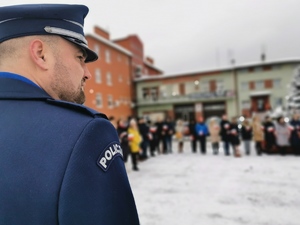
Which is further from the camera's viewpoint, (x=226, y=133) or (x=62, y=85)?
(x=226, y=133)

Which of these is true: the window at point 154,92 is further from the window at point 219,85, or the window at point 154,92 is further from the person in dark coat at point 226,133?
the person in dark coat at point 226,133

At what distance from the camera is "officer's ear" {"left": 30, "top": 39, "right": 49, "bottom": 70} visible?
3.08ft

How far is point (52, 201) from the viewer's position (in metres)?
0.72

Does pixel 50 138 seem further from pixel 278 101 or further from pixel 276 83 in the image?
pixel 276 83

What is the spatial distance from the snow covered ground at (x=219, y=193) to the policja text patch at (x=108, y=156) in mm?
3546

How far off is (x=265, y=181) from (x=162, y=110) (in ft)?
97.5

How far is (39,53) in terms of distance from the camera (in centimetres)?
95

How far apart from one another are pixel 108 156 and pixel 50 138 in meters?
0.19

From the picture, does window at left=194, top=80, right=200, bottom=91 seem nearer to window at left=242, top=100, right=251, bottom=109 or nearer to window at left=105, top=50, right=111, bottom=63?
window at left=242, top=100, right=251, bottom=109

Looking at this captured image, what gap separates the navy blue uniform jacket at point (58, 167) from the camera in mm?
727

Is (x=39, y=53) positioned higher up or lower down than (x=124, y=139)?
higher up

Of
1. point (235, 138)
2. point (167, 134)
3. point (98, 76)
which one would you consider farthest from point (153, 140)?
point (98, 76)

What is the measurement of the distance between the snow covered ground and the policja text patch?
3.55 m

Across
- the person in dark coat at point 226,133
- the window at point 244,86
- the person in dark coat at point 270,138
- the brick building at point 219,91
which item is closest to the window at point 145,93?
the brick building at point 219,91
